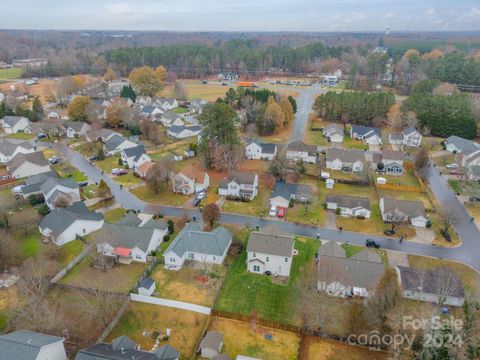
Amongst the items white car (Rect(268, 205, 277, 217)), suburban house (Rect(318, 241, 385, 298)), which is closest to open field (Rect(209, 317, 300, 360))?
suburban house (Rect(318, 241, 385, 298))

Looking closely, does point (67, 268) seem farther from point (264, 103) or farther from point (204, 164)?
point (264, 103)

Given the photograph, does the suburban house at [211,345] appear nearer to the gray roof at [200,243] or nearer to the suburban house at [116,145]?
the gray roof at [200,243]

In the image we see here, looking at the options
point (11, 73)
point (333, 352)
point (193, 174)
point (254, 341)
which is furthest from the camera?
point (11, 73)

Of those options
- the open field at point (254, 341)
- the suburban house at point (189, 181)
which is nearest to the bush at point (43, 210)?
the suburban house at point (189, 181)

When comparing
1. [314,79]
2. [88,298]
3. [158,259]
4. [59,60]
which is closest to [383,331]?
[158,259]

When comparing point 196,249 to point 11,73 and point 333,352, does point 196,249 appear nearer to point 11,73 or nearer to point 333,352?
point 333,352

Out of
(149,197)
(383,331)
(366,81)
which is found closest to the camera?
(383,331)

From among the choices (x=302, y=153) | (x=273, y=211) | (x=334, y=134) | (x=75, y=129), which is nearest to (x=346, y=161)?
(x=302, y=153)
